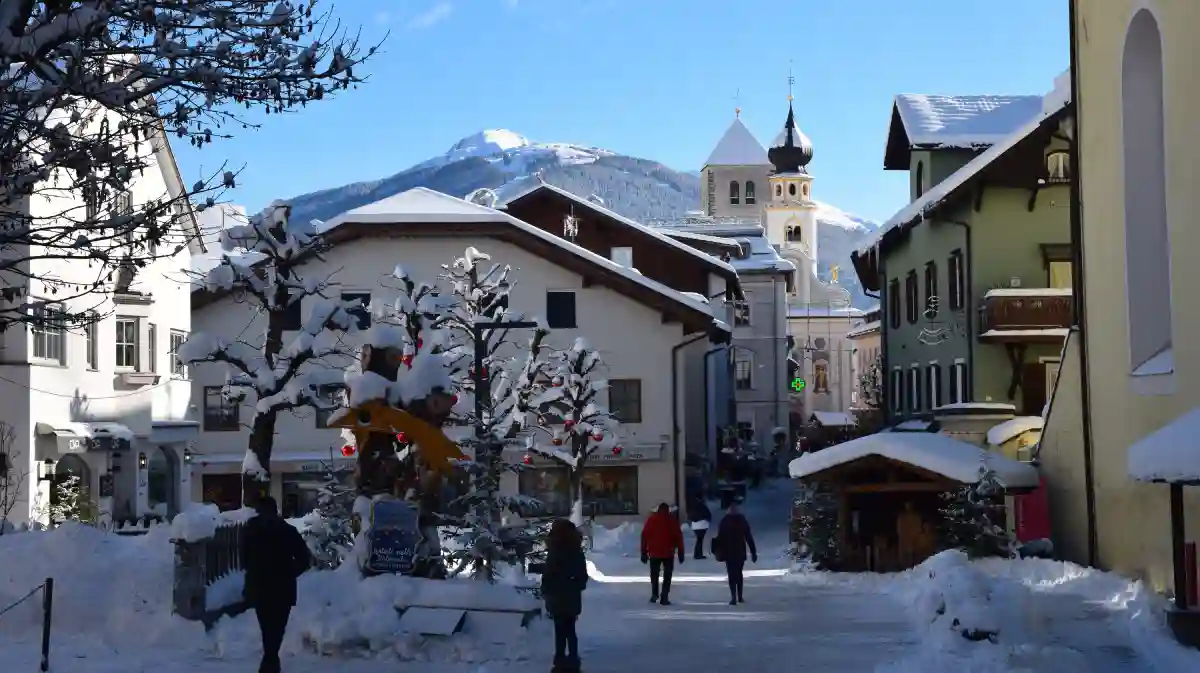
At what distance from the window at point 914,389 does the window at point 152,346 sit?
20498mm

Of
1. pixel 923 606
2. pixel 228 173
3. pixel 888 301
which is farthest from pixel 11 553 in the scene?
pixel 888 301

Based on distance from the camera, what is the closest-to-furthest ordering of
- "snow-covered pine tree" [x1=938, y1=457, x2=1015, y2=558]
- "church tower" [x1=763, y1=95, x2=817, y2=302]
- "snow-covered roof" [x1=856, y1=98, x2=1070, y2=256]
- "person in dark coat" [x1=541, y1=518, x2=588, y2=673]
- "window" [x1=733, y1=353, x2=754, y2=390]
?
1. "person in dark coat" [x1=541, y1=518, x2=588, y2=673]
2. "snow-covered pine tree" [x1=938, y1=457, x2=1015, y2=558]
3. "snow-covered roof" [x1=856, y1=98, x2=1070, y2=256]
4. "window" [x1=733, y1=353, x2=754, y2=390]
5. "church tower" [x1=763, y1=95, x2=817, y2=302]

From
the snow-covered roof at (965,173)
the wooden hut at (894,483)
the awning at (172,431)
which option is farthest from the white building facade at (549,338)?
the wooden hut at (894,483)

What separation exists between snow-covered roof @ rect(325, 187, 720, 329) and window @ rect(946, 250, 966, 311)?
27.7 feet

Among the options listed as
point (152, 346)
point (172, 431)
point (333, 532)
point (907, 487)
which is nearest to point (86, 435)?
point (152, 346)

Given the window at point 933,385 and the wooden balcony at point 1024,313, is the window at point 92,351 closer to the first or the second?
the wooden balcony at point 1024,313

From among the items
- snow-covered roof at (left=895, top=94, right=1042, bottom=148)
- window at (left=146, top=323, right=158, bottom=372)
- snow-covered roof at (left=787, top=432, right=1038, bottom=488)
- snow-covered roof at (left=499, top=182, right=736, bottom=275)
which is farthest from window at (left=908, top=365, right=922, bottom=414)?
window at (left=146, top=323, right=158, bottom=372)

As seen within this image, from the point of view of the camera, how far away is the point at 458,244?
45.7m

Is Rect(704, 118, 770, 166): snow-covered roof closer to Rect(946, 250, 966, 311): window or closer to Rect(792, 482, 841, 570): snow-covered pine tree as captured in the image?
Rect(946, 250, 966, 311): window

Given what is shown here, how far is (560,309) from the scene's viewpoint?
4522 centimetres

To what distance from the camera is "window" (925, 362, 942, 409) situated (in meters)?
39.6

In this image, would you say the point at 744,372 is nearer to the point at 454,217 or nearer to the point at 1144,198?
the point at 454,217

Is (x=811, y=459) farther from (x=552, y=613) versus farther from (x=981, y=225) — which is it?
(x=552, y=613)

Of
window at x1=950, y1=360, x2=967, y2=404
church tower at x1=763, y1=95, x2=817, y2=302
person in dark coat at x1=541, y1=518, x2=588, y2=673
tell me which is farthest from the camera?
church tower at x1=763, y1=95, x2=817, y2=302
